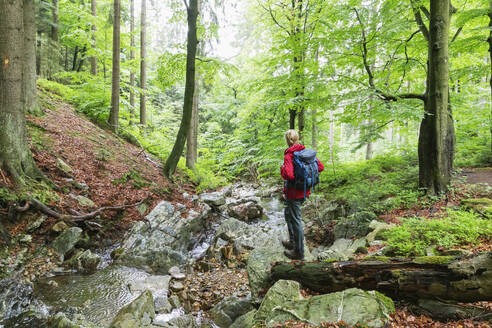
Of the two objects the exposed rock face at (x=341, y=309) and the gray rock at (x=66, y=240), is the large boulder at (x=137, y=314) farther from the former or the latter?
the gray rock at (x=66, y=240)

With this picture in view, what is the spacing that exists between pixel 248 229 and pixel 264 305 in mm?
4808

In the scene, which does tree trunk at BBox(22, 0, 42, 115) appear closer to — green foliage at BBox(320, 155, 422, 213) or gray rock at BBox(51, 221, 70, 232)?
gray rock at BBox(51, 221, 70, 232)

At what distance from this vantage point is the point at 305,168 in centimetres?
427

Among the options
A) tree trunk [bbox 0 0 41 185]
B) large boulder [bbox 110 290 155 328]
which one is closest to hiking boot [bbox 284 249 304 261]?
large boulder [bbox 110 290 155 328]

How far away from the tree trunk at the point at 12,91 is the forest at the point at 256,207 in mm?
24

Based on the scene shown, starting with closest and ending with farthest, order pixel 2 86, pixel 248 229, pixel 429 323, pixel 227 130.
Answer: pixel 429 323
pixel 2 86
pixel 248 229
pixel 227 130

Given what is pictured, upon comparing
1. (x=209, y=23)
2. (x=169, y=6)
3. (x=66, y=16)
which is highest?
(x=66, y=16)

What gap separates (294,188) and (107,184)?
597 centimetres

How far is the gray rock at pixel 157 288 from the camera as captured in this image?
441 cm


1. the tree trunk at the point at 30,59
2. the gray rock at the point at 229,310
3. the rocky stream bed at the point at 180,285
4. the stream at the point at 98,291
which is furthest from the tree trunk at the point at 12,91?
the gray rock at the point at 229,310

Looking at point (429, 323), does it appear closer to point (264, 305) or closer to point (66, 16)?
point (264, 305)

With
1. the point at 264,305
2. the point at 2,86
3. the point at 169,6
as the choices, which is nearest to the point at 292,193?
the point at 264,305

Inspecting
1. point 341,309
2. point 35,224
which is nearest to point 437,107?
point 341,309

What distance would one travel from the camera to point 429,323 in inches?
101
